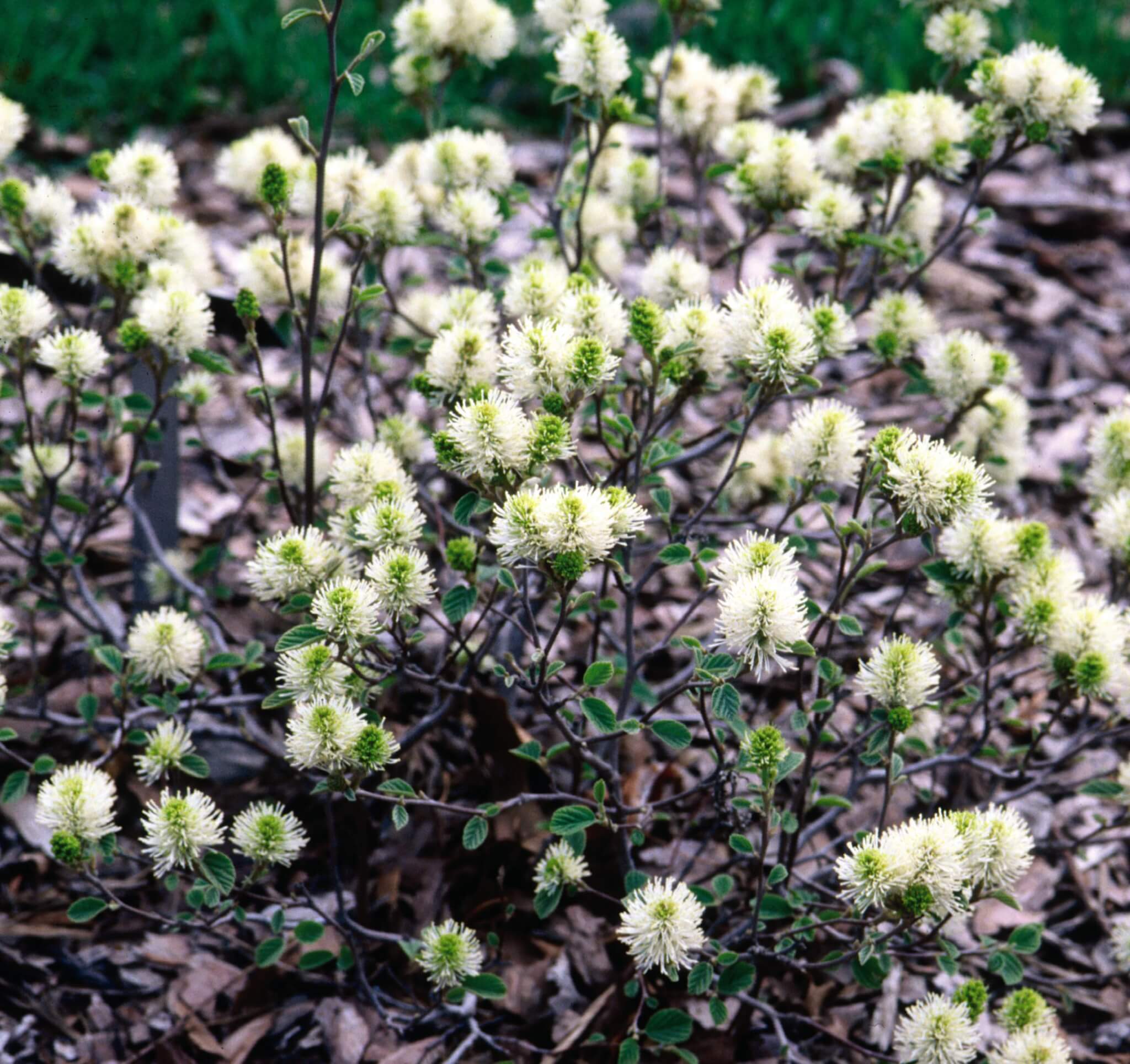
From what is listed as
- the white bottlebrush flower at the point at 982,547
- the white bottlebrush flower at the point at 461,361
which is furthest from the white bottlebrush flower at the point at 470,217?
the white bottlebrush flower at the point at 982,547

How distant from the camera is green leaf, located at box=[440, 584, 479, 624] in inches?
76.6

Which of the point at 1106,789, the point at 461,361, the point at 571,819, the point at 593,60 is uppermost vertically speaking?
the point at 593,60

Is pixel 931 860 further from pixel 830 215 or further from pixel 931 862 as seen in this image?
pixel 830 215

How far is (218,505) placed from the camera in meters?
3.53

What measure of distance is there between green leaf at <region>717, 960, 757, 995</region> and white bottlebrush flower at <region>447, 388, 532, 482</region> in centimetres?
92

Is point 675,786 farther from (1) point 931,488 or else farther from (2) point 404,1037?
(1) point 931,488

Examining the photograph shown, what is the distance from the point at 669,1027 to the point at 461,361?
118 centimetres

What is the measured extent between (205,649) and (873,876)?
54.4 inches

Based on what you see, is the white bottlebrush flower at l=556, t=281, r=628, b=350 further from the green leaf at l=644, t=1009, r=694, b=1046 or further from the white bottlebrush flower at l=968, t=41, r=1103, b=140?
the green leaf at l=644, t=1009, r=694, b=1046

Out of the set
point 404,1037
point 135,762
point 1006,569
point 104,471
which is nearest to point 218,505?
point 104,471

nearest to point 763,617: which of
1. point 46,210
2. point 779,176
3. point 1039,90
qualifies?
point 779,176

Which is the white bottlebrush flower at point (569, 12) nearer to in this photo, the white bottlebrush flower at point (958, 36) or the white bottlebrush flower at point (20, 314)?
the white bottlebrush flower at point (958, 36)

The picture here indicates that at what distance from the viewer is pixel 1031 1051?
1.98 meters

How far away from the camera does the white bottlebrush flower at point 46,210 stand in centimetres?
252
